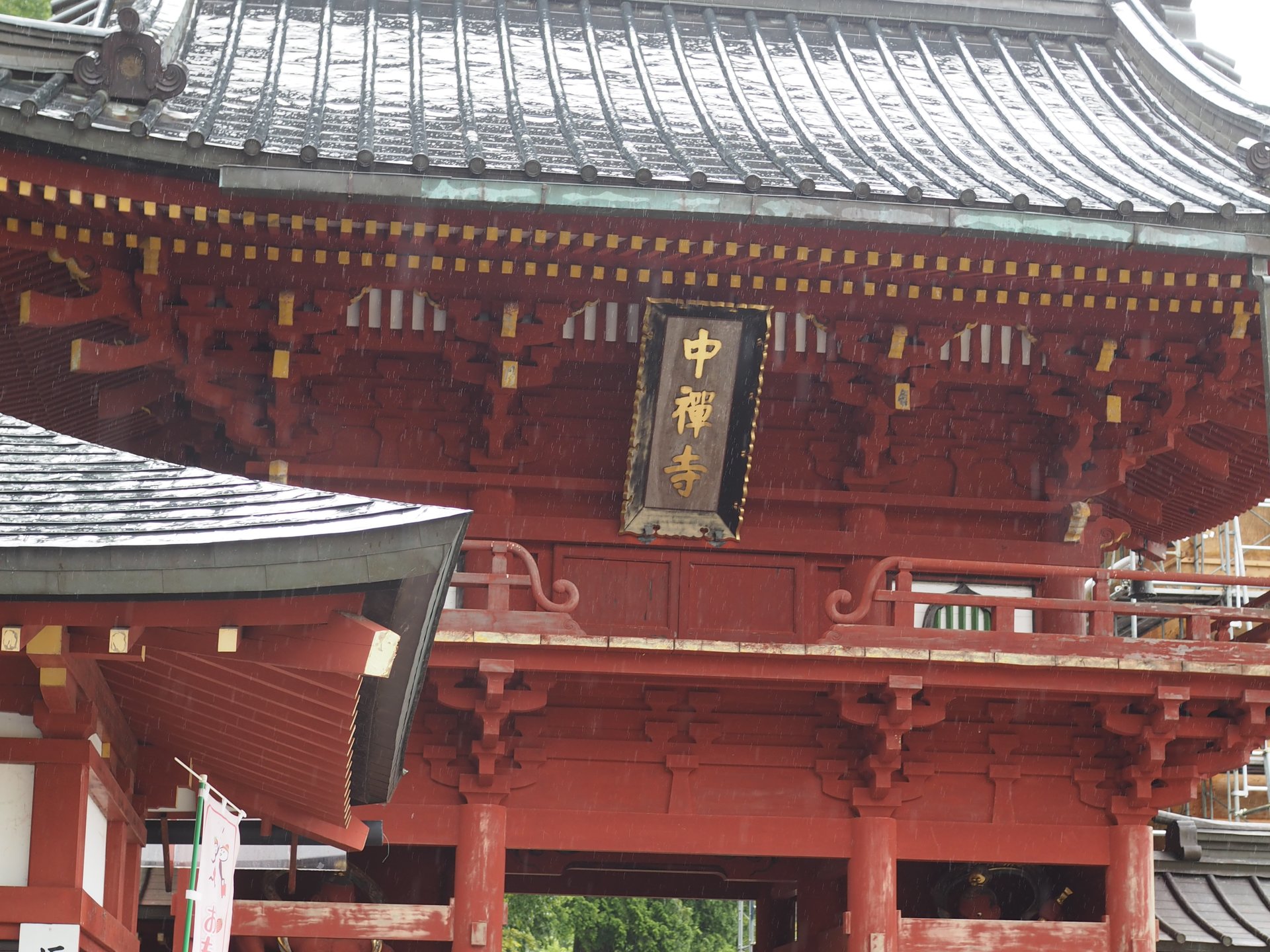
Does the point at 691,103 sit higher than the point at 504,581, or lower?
higher

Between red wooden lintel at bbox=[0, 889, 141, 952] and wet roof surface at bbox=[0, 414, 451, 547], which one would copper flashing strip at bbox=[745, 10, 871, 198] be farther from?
red wooden lintel at bbox=[0, 889, 141, 952]

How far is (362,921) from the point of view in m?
10.1

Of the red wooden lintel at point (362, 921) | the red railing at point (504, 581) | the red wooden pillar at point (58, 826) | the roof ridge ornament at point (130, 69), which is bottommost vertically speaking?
the red wooden lintel at point (362, 921)

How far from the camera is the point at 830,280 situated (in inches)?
404

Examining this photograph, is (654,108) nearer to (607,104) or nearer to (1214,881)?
(607,104)

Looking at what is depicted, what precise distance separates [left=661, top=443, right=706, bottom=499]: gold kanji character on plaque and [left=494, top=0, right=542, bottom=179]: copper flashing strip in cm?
206

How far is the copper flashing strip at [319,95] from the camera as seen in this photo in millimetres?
9312

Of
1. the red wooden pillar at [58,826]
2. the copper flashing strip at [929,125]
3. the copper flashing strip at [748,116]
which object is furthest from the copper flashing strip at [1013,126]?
the red wooden pillar at [58,826]

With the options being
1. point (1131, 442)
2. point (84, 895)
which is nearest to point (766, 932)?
point (1131, 442)

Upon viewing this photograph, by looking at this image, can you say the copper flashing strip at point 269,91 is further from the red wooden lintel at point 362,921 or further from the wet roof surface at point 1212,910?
the wet roof surface at point 1212,910

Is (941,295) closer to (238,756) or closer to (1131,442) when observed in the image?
(1131,442)

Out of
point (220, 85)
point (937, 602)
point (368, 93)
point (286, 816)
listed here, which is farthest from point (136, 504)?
point (368, 93)

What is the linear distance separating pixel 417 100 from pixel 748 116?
244 centimetres

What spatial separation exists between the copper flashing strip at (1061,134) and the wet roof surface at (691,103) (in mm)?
28
